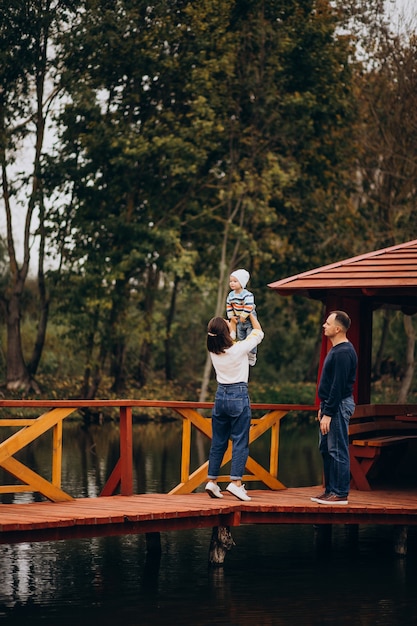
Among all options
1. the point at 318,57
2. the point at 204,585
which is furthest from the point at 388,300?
the point at 318,57

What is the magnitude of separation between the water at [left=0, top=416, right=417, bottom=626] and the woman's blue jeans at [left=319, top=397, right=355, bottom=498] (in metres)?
0.78

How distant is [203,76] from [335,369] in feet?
72.2

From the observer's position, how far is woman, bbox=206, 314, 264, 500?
1077 cm

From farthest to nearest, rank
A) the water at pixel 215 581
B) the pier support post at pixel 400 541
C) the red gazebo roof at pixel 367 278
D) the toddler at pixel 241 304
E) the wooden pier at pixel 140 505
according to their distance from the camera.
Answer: the red gazebo roof at pixel 367 278, the pier support post at pixel 400 541, the toddler at pixel 241 304, the wooden pier at pixel 140 505, the water at pixel 215 581

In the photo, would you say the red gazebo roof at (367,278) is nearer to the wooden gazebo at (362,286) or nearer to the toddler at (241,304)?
the wooden gazebo at (362,286)

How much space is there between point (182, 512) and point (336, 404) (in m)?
1.77

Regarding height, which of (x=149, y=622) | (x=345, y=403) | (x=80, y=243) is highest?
(x=80, y=243)

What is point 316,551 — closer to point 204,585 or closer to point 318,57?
point 204,585

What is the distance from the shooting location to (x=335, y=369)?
1105 centimetres

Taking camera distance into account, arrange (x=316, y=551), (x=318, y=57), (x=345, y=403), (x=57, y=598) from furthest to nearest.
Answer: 1. (x=318, y=57)
2. (x=316, y=551)
3. (x=345, y=403)
4. (x=57, y=598)

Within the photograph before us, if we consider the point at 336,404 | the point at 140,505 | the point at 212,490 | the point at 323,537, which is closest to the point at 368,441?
the point at 323,537

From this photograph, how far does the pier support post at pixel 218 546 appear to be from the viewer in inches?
444

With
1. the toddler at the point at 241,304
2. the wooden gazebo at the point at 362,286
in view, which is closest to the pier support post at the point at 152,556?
the toddler at the point at 241,304

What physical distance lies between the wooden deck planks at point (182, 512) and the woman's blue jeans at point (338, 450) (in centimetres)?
25
